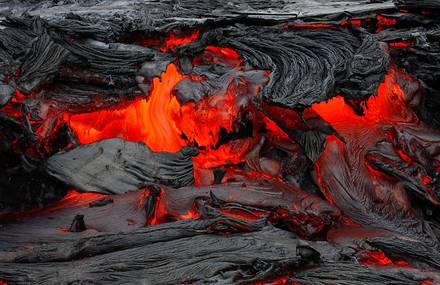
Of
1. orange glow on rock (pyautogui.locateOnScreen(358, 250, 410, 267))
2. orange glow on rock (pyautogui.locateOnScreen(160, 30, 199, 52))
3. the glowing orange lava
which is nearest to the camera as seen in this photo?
orange glow on rock (pyautogui.locateOnScreen(358, 250, 410, 267))

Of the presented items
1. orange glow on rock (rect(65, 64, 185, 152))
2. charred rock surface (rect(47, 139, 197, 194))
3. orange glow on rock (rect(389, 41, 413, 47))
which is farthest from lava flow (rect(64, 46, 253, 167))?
orange glow on rock (rect(389, 41, 413, 47))

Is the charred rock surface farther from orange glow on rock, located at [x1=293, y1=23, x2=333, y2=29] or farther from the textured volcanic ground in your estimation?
orange glow on rock, located at [x1=293, y1=23, x2=333, y2=29]

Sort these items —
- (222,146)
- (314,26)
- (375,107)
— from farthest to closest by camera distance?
(314,26) → (375,107) → (222,146)

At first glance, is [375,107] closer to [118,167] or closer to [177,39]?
[177,39]

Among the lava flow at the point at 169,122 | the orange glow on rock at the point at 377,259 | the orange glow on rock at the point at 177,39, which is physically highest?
the orange glow on rock at the point at 177,39

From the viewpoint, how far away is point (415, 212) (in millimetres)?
3623

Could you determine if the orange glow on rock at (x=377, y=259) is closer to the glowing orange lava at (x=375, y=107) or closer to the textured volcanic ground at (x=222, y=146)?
the textured volcanic ground at (x=222, y=146)

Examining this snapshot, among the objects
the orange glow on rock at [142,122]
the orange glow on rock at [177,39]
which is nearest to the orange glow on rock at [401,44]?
the orange glow on rock at [177,39]

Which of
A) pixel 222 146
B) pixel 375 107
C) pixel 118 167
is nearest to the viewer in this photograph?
pixel 118 167

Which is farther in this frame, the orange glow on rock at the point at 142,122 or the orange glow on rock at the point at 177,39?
the orange glow on rock at the point at 177,39

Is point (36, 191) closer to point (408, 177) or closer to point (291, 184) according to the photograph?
point (291, 184)

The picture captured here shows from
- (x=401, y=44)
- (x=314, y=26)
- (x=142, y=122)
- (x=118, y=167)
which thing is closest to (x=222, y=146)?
(x=142, y=122)

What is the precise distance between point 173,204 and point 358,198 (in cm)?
135

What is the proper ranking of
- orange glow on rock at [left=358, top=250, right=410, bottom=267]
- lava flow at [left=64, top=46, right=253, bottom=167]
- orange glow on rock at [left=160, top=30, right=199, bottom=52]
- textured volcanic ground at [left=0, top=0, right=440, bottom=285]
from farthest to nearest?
orange glow on rock at [left=160, top=30, right=199, bottom=52]
lava flow at [left=64, top=46, right=253, bottom=167]
orange glow on rock at [left=358, top=250, right=410, bottom=267]
textured volcanic ground at [left=0, top=0, right=440, bottom=285]
